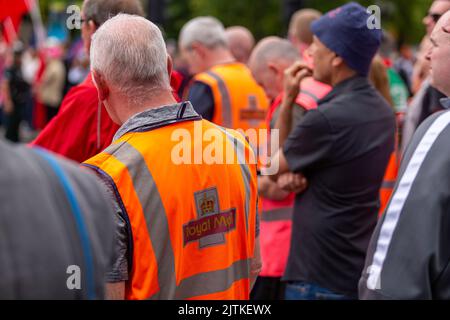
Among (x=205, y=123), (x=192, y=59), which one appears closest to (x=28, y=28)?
(x=192, y=59)

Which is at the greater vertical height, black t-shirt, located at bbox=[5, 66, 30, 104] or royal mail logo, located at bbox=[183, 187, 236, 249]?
royal mail logo, located at bbox=[183, 187, 236, 249]

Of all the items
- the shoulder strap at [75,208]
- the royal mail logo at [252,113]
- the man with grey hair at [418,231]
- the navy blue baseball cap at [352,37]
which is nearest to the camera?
the shoulder strap at [75,208]

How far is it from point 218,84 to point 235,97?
0.17 metres

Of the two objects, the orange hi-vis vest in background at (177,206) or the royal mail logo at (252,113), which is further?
the royal mail logo at (252,113)

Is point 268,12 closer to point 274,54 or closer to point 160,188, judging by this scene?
point 274,54

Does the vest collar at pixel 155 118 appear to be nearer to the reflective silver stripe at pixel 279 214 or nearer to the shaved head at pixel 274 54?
the reflective silver stripe at pixel 279 214

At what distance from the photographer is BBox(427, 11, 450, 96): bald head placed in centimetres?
306

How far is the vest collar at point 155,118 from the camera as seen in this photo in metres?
2.99

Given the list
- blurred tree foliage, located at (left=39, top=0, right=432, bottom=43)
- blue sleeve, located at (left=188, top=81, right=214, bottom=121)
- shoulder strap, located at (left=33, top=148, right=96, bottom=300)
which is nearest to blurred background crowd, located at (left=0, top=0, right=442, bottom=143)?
blurred tree foliage, located at (left=39, top=0, right=432, bottom=43)

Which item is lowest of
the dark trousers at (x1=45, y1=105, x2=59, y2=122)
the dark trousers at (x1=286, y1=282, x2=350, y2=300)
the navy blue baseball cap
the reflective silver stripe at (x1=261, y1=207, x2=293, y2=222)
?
the dark trousers at (x1=45, y1=105, x2=59, y2=122)

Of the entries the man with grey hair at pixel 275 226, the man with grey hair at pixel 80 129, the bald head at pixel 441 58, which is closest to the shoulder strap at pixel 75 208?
the bald head at pixel 441 58

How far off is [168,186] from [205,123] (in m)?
0.36

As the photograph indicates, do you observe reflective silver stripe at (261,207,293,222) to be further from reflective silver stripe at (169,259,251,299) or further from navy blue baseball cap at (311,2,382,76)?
reflective silver stripe at (169,259,251,299)

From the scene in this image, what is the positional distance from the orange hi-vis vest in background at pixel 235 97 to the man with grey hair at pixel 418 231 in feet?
12.3
